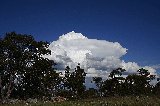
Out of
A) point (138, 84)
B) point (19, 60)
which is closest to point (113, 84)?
point (138, 84)

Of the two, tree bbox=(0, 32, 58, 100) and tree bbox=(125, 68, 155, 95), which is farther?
tree bbox=(125, 68, 155, 95)

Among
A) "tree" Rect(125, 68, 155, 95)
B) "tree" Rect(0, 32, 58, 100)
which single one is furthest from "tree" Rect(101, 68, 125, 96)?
"tree" Rect(0, 32, 58, 100)

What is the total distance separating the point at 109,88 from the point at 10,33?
73330mm

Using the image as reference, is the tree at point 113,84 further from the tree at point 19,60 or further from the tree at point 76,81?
the tree at point 19,60

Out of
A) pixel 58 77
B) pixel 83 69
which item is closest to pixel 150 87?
pixel 83 69

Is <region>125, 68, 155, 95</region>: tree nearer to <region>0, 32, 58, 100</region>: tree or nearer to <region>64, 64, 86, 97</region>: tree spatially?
<region>64, 64, 86, 97</region>: tree

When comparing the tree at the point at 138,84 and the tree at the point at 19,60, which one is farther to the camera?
the tree at the point at 138,84

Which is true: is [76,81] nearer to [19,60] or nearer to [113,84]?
[113,84]

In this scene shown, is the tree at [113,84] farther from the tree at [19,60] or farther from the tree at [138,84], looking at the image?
the tree at [19,60]

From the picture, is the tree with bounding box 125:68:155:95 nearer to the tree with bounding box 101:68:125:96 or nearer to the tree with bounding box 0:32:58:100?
the tree with bounding box 101:68:125:96

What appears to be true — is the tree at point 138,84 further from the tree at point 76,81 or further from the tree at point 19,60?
the tree at point 19,60

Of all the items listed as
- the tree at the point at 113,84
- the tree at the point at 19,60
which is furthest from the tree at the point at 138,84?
the tree at the point at 19,60

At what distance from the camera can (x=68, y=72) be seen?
12112 cm

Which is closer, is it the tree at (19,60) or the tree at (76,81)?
the tree at (19,60)
